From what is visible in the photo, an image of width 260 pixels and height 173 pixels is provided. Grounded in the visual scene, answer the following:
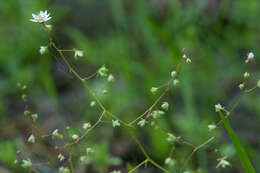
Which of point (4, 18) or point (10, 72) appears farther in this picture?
point (4, 18)

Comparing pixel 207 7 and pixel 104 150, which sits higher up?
pixel 207 7

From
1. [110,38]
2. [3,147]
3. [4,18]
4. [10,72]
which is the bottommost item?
[3,147]

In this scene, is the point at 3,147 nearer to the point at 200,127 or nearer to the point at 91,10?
the point at 200,127

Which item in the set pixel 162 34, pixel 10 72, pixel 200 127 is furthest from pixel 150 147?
pixel 10 72

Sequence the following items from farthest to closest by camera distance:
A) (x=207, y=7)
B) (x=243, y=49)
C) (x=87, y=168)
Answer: (x=207, y=7), (x=243, y=49), (x=87, y=168)

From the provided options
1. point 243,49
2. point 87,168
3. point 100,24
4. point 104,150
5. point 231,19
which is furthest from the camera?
point 100,24

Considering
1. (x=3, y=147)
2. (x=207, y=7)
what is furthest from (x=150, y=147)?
(x=207, y=7)
